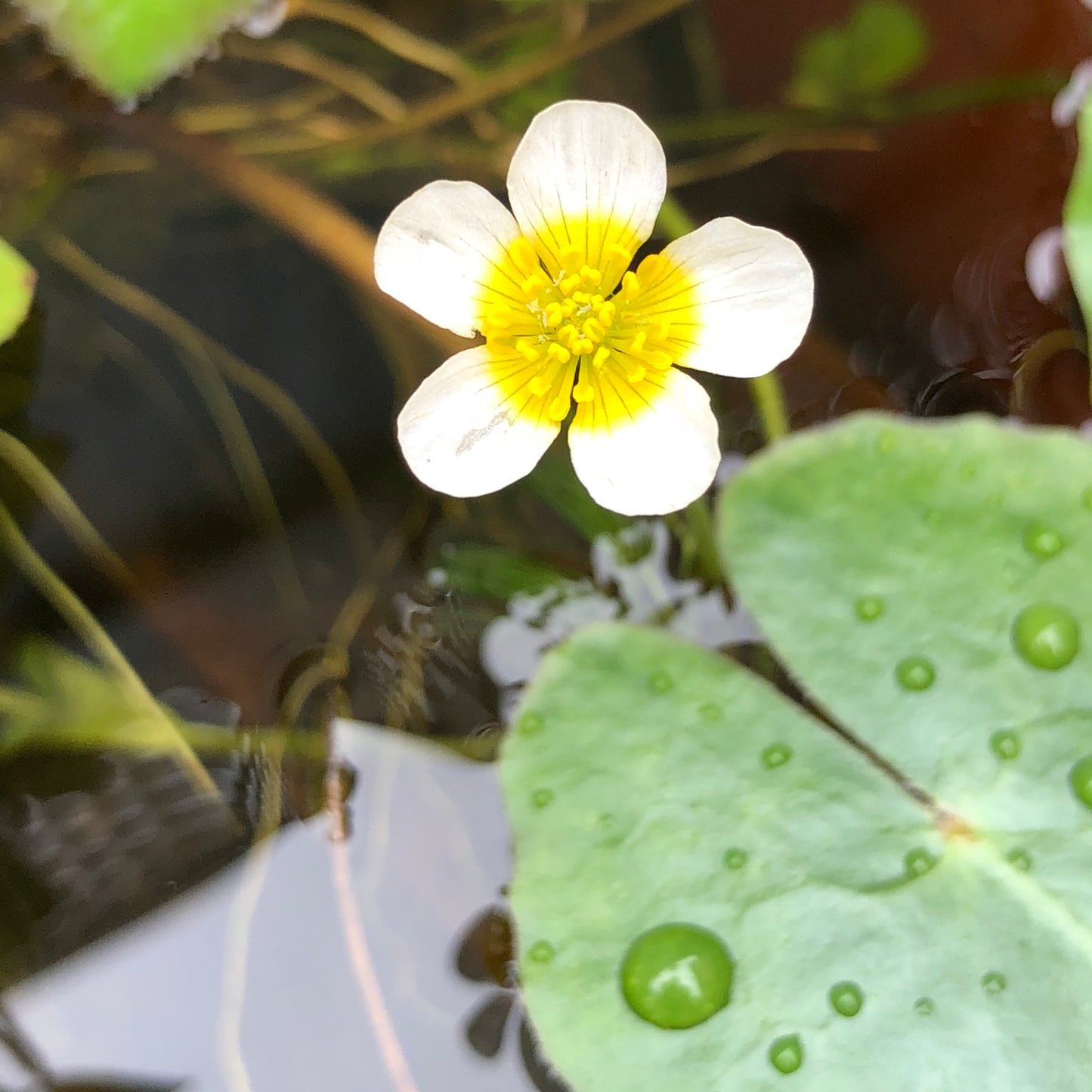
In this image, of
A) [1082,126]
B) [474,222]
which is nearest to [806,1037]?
[474,222]

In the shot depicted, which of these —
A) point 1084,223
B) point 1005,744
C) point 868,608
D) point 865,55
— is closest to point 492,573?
point 868,608

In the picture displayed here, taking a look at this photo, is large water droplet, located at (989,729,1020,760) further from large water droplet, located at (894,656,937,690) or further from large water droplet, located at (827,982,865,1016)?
large water droplet, located at (827,982,865,1016)

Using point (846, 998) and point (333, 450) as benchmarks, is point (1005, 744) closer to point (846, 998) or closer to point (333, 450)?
point (846, 998)

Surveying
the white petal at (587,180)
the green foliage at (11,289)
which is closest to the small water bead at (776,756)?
the white petal at (587,180)

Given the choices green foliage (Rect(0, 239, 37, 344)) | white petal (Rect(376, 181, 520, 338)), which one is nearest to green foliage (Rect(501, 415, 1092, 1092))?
white petal (Rect(376, 181, 520, 338))

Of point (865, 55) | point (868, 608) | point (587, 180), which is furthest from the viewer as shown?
point (865, 55)

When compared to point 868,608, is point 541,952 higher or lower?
lower
